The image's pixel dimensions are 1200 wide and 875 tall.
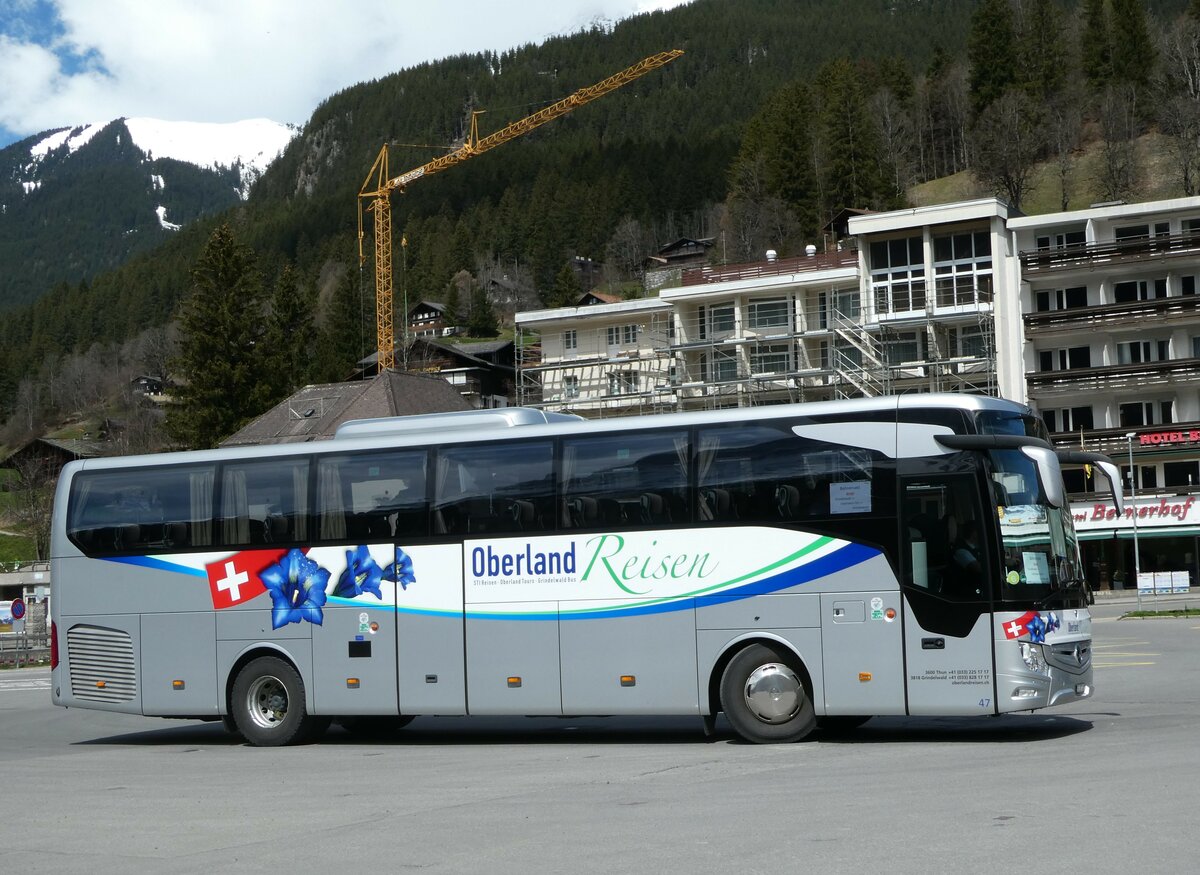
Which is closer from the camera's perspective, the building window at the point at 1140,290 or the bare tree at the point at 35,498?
the building window at the point at 1140,290

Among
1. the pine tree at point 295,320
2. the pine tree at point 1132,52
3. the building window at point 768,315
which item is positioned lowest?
the building window at point 768,315

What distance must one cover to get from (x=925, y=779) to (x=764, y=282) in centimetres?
6797

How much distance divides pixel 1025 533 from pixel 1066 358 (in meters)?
56.4

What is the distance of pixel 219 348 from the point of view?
86.8m

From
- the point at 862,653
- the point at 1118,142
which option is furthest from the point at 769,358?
the point at 862,653

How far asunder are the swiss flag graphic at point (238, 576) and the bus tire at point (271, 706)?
0.89 m

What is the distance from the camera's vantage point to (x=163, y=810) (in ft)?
41.8

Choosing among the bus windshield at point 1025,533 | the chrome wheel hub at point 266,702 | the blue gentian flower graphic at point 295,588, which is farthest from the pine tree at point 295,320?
the bus windshield at point 1025,533

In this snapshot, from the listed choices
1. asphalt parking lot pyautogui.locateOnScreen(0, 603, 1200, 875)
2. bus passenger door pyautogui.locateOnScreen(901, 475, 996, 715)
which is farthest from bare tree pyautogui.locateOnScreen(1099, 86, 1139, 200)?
asphalt parking lot pyautogui.locateOnScreen(0, 603, 1200, 875)

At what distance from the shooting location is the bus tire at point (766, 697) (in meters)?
15.7

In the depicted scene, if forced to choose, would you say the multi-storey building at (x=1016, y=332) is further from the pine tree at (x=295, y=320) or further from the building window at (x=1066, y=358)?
the pine tree at (x=295, y=320)

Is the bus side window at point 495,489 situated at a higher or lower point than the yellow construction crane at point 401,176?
lower

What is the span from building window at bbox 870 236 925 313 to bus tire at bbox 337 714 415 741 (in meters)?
56.1

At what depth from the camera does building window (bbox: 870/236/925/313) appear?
72812mm
